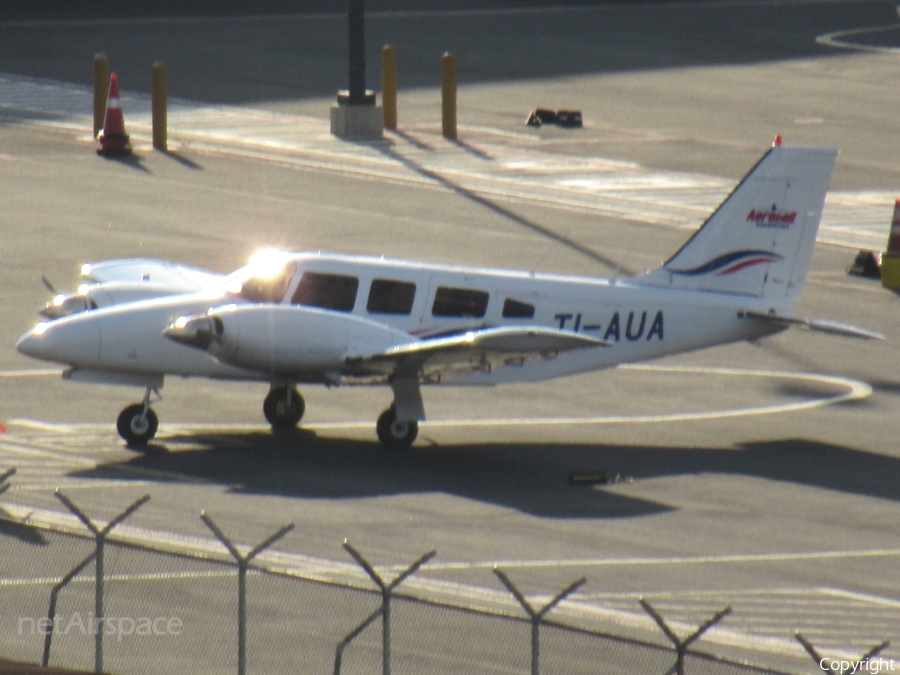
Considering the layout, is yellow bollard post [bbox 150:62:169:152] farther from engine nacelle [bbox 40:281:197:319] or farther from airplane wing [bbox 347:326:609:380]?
airplane wing [bbox 347:326:609:380]

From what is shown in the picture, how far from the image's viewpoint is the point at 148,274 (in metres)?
23.2

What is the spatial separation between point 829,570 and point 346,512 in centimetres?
468

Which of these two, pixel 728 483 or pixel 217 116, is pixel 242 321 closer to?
pixel 728 483

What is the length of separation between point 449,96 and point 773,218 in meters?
20.9

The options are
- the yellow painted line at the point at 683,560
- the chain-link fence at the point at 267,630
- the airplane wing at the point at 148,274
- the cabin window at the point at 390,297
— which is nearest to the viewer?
the chain-link fence at the point at 267,630

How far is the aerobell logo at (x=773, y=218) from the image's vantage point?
22.6m

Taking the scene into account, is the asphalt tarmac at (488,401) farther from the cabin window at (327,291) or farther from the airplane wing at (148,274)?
the cabin window at (327,291)

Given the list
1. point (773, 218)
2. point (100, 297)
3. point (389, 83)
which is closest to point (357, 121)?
point (389, 83)

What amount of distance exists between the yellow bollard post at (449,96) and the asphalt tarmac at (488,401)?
565 mm

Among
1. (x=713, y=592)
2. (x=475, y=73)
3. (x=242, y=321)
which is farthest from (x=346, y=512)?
(x=475, y=73)

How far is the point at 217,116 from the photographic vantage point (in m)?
44.9

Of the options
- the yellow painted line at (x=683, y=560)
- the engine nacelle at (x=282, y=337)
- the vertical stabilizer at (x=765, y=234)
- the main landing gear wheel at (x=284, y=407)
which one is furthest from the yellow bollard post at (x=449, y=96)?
the yellow painted line at (x=683, y=560)

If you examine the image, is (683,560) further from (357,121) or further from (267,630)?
(357,121)

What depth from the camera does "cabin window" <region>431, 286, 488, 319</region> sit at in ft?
70.1
